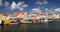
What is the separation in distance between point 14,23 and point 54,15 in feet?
10.1

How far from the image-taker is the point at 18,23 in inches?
372

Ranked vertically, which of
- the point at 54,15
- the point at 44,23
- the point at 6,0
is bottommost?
the point at 44,23

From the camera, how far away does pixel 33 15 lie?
9453 millimetres

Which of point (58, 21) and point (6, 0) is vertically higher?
point (6, 0)

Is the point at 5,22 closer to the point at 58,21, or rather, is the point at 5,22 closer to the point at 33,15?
the point at 33,15

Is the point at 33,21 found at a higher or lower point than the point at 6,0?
lower

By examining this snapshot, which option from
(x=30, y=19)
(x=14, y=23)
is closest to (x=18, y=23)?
(x=14, y=23)

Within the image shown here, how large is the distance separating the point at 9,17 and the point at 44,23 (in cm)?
260

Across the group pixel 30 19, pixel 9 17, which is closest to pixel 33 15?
pixel 30 19

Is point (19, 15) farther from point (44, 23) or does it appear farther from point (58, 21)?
point (58, 21)

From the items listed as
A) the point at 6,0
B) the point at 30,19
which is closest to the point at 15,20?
the point at 30,19

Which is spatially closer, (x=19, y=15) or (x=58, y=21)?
(x=58, y=21)

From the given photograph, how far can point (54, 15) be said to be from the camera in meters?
9.53

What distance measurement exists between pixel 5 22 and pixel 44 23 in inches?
111
